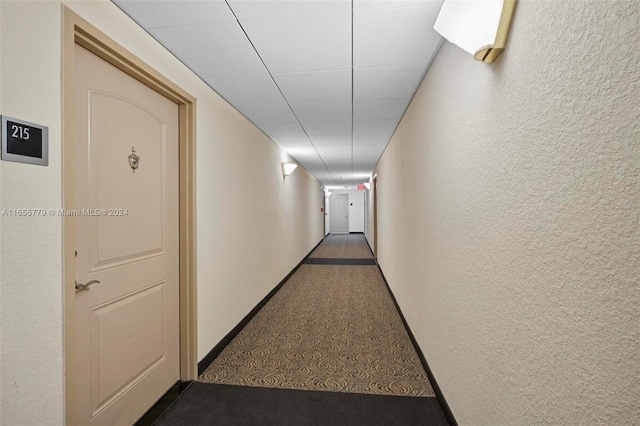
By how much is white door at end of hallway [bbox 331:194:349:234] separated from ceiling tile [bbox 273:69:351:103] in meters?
11.6

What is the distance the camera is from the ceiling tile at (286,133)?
3551 millimetres

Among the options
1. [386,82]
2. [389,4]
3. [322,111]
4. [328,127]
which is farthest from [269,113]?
[389,4]

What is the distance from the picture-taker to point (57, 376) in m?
1.14

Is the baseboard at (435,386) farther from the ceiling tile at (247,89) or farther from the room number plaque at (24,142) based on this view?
the ceiling tile at (247,89)

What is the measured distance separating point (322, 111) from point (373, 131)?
104 centimetres

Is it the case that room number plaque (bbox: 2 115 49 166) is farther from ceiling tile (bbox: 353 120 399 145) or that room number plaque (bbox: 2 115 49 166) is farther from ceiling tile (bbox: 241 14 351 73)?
ceiling tile (bbox: 353 120 399 145)

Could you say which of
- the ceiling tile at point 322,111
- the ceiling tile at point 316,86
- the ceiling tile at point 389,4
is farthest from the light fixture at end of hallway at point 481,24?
the ceiling tile at point 322,111

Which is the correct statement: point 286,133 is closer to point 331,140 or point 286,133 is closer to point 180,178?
point 331,140

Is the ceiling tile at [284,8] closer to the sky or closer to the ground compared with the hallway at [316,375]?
closer to the sky

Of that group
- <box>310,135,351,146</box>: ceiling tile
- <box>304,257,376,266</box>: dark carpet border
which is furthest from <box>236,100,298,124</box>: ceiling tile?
<box>304,257,376,266</box>: dark carpet border

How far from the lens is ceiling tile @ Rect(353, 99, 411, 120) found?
2742 millimetres

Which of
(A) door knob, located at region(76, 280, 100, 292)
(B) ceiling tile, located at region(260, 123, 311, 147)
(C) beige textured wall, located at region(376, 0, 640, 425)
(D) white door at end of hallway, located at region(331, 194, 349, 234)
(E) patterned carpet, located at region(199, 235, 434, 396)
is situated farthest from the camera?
(D) white door at end of hallway, located at region(331, 194, 349, 234)

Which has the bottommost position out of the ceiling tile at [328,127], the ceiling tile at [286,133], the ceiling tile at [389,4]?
the ceiling tile at [328,127]

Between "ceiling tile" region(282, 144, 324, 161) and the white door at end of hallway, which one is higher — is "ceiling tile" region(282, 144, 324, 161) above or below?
above
